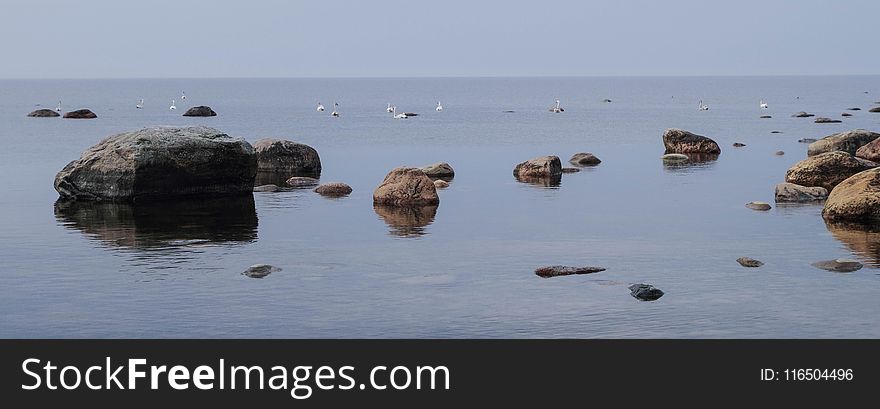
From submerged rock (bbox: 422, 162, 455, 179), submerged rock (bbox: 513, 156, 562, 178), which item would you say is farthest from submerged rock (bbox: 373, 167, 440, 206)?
submerged rock (bbox: 513, 156, 562, 178)

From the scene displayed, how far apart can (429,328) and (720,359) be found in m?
6.16

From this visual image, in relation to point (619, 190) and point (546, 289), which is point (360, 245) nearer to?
point (546, 289)

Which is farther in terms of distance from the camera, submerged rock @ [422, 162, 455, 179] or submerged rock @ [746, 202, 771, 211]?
submerged rock @ [422, 162, 455, 179]

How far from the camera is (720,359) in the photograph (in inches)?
888

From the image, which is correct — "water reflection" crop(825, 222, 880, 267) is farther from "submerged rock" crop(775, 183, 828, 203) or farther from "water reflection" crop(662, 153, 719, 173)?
"water reflection" crop(662, 153, 719, 173)

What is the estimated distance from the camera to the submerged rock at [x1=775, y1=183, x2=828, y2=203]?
4838 cm

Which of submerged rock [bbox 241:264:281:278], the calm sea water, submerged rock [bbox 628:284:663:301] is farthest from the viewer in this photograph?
submerged rock [bbox 241:264:281:278]

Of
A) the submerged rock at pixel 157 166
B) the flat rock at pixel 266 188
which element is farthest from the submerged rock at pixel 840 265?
the flat rock at pixel 266 188

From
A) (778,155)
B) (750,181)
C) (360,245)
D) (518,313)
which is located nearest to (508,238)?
(360,245)

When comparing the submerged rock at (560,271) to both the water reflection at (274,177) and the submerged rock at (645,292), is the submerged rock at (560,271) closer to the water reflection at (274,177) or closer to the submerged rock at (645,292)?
the submerged rock at (645,292)

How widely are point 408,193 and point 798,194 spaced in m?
15.9

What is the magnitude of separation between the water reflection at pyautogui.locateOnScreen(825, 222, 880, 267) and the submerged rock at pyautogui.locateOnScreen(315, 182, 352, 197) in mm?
20902

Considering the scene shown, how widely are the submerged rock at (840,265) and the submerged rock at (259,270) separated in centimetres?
1475

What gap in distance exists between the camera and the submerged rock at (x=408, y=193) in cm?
4712
